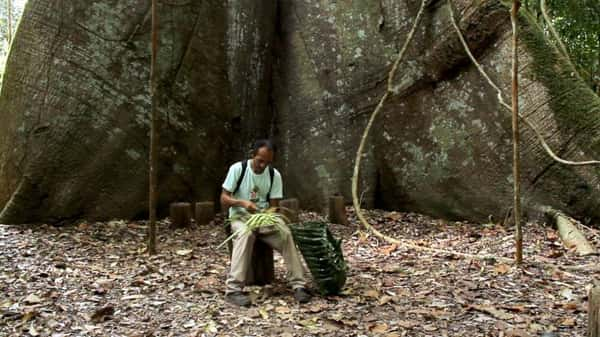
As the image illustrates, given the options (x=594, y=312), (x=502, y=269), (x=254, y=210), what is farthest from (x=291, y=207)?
(x=594, y=312)

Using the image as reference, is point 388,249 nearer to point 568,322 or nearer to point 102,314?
point 568,322

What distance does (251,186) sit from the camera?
4.30m

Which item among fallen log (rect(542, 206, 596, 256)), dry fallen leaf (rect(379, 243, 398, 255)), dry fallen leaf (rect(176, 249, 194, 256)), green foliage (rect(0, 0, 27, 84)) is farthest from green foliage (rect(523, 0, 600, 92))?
green foliage (rect(0, 0, 27, 84))

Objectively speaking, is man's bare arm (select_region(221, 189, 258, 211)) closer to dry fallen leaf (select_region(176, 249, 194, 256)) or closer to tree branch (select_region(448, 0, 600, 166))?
dry fallen leaf (select_region(176, 249, 194, 256))

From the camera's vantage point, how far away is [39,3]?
6.13 metres

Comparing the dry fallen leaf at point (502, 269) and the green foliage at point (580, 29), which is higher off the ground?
the green foliage at point (580, 29)

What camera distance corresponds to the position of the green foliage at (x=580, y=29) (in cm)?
805

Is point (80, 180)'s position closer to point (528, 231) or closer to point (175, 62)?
point (175, 62)

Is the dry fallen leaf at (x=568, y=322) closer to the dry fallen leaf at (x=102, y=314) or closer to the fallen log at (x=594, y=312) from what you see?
the fallen log at (x=594, y=312)

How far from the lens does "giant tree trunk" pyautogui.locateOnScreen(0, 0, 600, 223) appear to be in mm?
5945

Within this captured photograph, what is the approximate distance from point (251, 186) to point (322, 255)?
0.80 m

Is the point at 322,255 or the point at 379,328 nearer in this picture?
the point at 379,328

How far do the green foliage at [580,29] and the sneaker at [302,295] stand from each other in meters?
5.35

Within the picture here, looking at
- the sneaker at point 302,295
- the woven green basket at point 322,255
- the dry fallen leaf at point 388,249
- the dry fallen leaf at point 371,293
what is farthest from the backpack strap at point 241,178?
the dry fallen leaf at point 388,249
